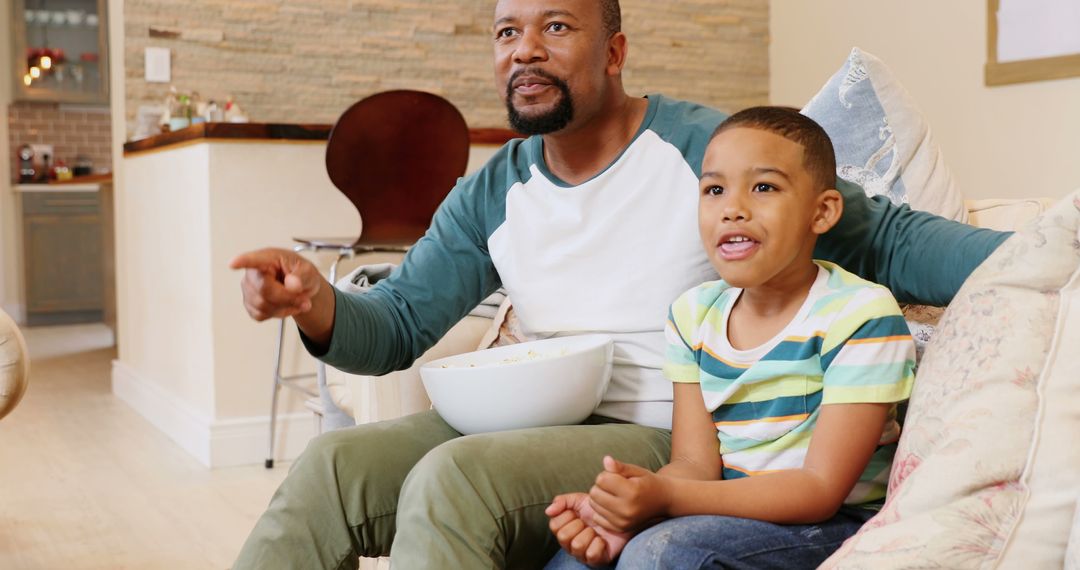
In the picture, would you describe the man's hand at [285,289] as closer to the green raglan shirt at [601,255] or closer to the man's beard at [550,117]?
the green raglan shirt at [601,255]

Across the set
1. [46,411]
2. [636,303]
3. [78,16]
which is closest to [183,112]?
[46,411]

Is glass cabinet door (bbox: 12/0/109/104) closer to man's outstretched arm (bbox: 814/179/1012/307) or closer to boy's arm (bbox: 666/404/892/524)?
man's outstretched arm (bbox: 814/179/1012/307)

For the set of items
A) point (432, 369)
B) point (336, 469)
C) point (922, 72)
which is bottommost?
point (336, 469)

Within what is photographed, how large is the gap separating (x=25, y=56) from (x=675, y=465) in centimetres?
720

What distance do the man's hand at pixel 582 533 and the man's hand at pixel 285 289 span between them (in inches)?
14.6

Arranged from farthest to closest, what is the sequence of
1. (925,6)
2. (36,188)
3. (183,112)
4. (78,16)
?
1. (78,16)
2. (36,188)
3. (925,6)
4. (183,112)

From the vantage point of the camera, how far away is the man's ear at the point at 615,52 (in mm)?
1658

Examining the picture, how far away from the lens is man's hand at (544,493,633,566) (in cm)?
120

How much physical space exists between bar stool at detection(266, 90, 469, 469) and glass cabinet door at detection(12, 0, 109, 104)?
4.82m

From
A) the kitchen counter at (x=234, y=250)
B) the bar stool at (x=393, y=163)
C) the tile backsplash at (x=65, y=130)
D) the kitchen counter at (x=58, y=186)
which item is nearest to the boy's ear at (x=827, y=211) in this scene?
the bar stool at (x=393, y=163)

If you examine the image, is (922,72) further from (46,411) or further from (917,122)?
(46,411)

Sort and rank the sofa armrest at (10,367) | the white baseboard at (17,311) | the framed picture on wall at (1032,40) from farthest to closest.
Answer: the white baseboard at (17,311), the framed picture on wall at (1032,40), the sofa armrest at (10,367)

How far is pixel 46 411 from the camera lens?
4375mm

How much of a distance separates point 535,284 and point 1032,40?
314 centimetres
